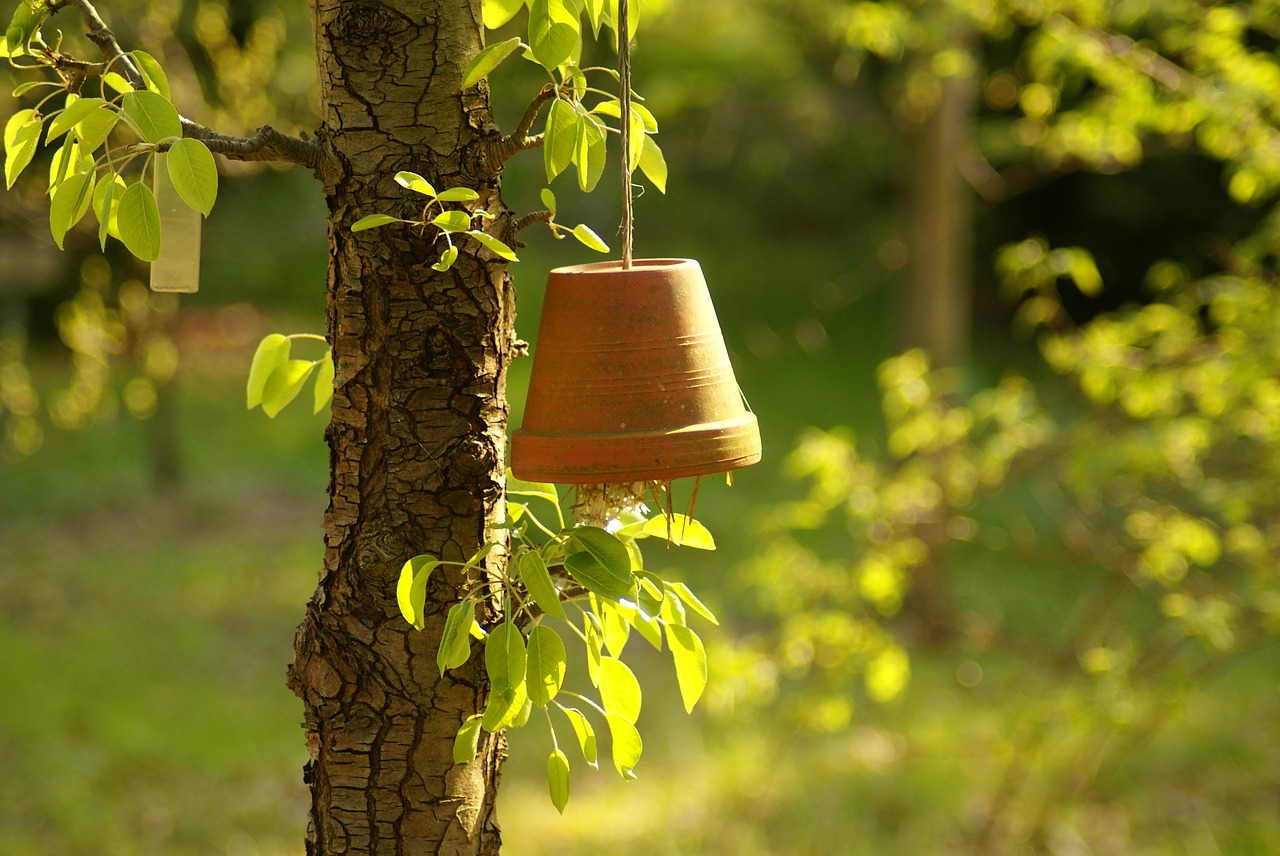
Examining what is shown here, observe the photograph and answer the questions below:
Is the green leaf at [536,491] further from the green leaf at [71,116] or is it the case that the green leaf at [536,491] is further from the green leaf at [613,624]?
the green leaf at [71,116]

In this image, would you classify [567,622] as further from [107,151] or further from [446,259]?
[107,151]

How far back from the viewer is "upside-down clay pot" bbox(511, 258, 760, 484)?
1.09 m

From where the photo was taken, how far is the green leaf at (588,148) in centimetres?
102

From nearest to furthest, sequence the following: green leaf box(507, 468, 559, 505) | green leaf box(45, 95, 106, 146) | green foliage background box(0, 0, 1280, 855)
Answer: green leaf box(45, 95, 106, 146), green leaf box(507, 468, 559, 505), green foliage background box(0, 0, 1280, 855)

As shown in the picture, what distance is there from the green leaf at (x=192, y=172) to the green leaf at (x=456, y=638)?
0.39 meters

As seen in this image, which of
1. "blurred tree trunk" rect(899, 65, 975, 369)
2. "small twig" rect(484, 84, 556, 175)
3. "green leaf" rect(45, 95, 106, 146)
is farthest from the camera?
"blurred tree trunk" rect(899, 65, 975, 369)

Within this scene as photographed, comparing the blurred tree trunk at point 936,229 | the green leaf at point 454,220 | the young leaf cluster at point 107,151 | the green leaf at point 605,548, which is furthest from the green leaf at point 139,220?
the blurred tree trunk at point 936,229

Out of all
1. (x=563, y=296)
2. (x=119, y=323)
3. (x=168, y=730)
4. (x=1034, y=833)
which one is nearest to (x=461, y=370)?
(x=563, y=296)

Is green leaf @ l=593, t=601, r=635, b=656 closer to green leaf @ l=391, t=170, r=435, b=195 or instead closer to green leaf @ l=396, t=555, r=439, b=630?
green leaf @ l=396, t=555, r=439, b=630

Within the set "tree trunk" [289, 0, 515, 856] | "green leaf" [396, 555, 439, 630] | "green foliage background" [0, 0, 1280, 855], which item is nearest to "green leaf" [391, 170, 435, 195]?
"tree trunk" [289, 0, 515, 856]

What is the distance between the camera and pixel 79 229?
6.01m

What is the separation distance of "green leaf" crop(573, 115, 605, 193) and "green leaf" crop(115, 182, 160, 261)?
1.17 ft

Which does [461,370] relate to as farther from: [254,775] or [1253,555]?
[254,775]

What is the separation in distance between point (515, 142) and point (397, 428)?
0.30m
